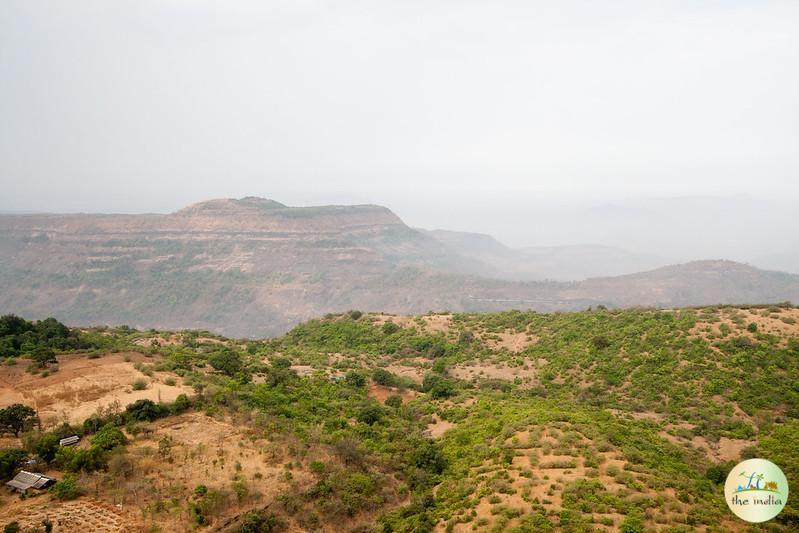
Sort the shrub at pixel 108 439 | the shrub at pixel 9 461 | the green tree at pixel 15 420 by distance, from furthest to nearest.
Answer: the green tree at pixel 15 420 < the shrub at pixel 108 439 < the shrub at pixel 9 461

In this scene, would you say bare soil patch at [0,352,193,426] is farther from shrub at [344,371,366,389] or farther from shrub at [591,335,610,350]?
shrub at [591,335,610,350]

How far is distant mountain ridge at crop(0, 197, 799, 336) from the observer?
144 meters

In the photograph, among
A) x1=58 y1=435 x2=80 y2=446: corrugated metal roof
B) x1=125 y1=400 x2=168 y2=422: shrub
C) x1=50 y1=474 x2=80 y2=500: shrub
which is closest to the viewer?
x1=50 y1=474 x2=80 y2=500: shrub

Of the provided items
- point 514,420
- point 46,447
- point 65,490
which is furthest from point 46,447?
point 514,420

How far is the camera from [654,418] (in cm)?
3266

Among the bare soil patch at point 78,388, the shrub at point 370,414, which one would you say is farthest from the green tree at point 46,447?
the shrub at point 370,414

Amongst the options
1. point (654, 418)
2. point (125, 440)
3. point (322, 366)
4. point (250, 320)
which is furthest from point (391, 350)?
point (250, 320)

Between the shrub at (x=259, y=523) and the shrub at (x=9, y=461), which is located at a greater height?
the shrub at (x=9, y=461)

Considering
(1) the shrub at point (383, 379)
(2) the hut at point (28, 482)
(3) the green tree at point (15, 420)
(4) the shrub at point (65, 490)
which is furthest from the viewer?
(1) the shrub at point (383, 379)

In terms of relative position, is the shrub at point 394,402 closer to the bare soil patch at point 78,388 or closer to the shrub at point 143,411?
the bare soil patch at point 78,388

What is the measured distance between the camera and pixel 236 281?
166 meters

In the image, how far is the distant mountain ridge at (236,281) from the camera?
14375 centimetres

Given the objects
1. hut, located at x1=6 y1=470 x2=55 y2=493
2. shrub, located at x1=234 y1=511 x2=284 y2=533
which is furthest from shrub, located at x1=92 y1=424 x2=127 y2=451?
shrub, located at x1=234 y1=511 x2=284 y2=533

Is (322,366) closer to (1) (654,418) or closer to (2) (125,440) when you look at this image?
(2) (125,440)
